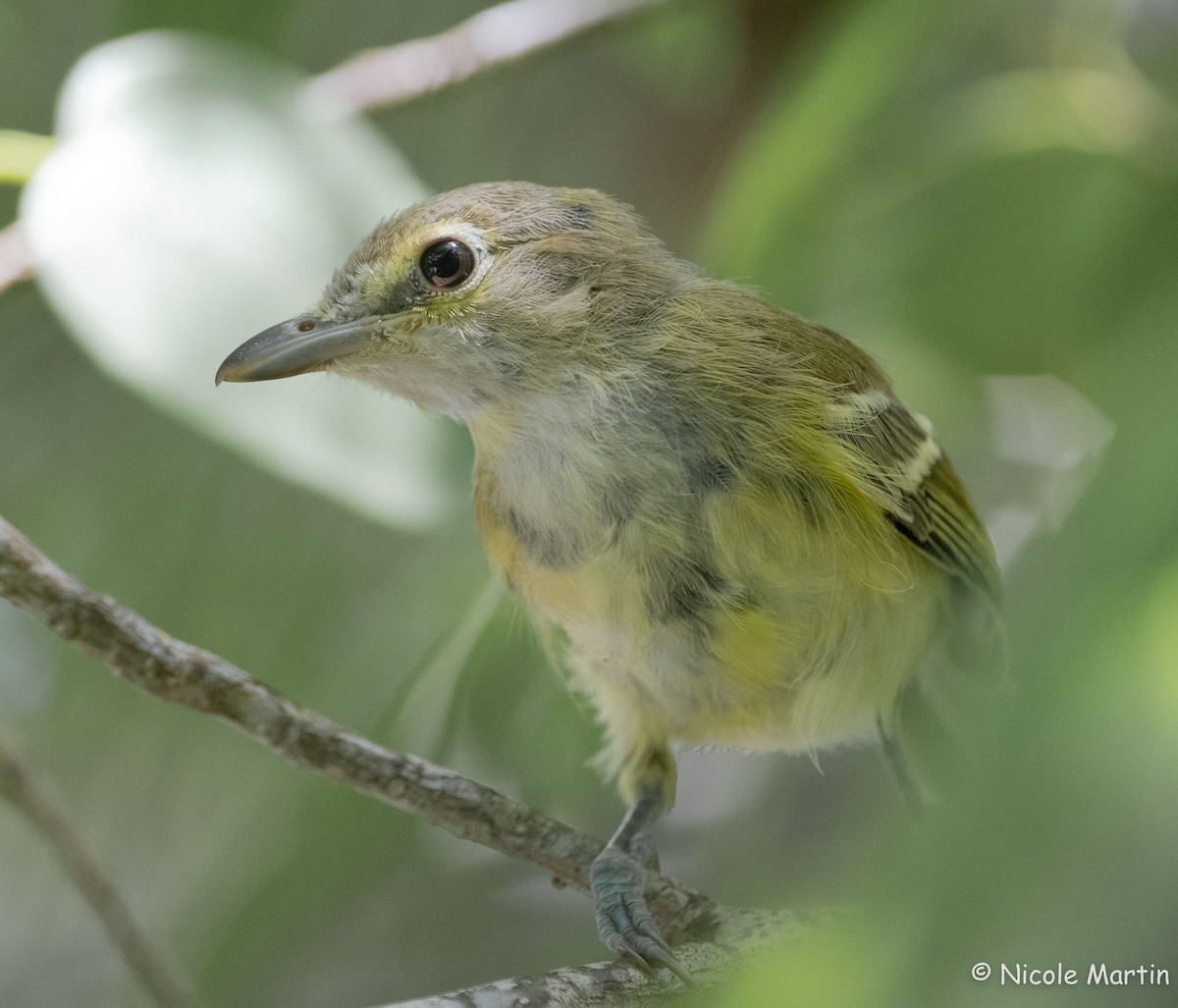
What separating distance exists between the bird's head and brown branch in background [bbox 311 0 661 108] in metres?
0.57

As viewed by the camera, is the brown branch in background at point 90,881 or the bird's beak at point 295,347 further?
the brown branch in background at point 90,881

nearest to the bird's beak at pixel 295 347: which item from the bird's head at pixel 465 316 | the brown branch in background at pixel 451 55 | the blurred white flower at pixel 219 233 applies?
the bird's head at pixel 465 316

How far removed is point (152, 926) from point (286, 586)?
0.57 metres

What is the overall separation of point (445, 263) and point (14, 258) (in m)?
0.58

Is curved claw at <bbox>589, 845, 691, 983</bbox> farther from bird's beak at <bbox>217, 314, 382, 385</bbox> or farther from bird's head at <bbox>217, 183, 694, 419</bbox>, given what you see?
bird's beak at <bbox>217, 314, 382, 385</bbox>

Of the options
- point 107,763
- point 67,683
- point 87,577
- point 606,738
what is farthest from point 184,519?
point 606,738

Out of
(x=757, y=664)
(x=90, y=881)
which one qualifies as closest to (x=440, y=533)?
(x=757, y=664)

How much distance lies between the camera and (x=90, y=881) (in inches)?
61.2

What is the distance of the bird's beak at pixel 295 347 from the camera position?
134cm

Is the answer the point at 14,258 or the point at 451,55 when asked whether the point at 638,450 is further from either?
the point at 451,55

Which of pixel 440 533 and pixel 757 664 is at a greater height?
pixel 440 533

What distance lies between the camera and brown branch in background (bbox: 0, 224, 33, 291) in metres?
1.54
